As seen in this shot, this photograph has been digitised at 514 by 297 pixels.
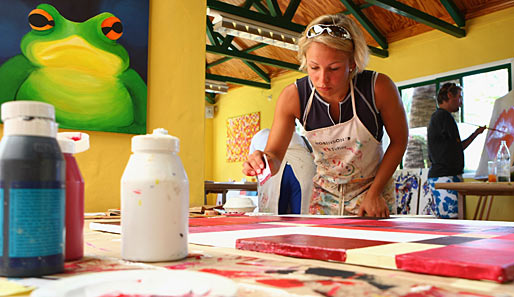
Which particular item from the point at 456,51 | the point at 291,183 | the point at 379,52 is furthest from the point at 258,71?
the point at 291,183

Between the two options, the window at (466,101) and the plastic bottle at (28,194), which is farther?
the window at (466,101)

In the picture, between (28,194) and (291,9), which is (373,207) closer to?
(28,194)

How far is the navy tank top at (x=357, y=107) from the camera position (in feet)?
5.46

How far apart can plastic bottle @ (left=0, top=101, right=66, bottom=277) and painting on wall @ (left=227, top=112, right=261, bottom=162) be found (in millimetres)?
9048

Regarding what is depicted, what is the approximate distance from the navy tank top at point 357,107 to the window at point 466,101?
4.33 meters

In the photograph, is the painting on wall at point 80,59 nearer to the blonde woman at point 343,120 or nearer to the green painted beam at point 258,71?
the blonde woman at point 343,120

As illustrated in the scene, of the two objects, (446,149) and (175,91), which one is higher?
(175,91)

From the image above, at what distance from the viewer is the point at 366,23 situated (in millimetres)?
6520

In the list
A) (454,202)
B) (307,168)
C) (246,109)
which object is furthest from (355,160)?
(246,109)

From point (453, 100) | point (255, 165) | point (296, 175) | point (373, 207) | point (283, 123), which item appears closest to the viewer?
point (255, 165)

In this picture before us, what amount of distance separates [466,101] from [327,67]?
5366 millimetres

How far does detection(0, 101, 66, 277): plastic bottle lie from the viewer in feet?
1.42

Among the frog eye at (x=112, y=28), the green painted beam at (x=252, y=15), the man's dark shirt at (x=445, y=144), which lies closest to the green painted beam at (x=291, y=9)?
the green painted beam at (x=252, y=15)

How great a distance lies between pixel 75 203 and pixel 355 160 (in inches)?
51.7
